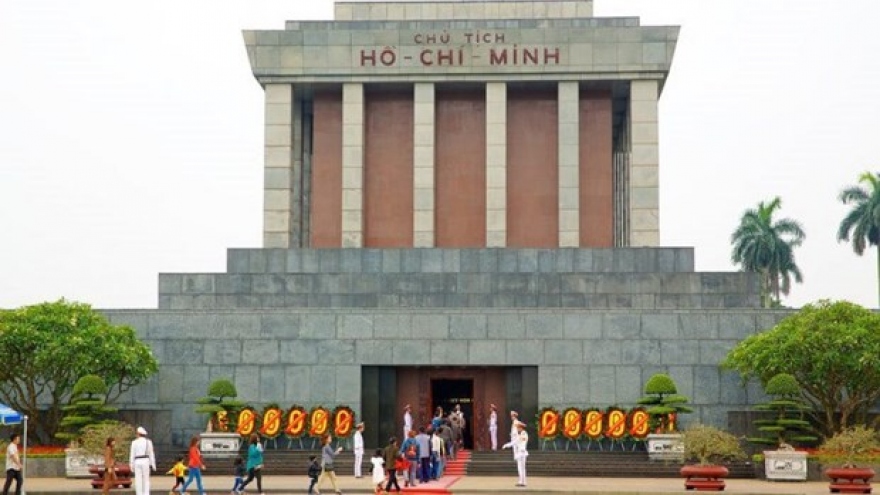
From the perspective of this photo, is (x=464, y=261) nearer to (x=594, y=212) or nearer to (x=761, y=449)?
(x=594, y=212)

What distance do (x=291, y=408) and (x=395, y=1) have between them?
62.9 feet

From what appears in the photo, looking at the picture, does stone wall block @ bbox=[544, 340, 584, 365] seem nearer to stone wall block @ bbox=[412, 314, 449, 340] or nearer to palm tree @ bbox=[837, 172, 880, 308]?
stone wall block @ bbox=[412, 314, 449, 340]

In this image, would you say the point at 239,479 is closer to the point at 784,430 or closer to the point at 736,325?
the point at 784,430

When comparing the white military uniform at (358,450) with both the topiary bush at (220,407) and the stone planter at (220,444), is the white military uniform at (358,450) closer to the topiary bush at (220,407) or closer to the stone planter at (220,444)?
the stone planter at (220,444)

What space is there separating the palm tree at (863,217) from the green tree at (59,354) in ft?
196

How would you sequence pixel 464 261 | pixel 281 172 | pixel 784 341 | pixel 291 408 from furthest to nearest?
pixel 281 172 < pixel 464 261 < pixel 291 408 < pixel 784 341

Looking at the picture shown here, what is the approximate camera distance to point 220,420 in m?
42.1

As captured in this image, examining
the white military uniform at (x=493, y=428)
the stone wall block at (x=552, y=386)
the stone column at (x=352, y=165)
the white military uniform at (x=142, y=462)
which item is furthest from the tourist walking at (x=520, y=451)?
the stone column at (x=352, y=165)

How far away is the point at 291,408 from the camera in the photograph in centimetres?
4328

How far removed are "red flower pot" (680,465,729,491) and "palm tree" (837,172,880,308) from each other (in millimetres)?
58581

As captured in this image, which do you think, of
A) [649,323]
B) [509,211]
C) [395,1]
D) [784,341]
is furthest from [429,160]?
[784,341]

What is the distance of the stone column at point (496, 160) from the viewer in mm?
51531

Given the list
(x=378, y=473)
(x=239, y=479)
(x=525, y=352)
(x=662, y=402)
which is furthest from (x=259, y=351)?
(x=662, y=402)

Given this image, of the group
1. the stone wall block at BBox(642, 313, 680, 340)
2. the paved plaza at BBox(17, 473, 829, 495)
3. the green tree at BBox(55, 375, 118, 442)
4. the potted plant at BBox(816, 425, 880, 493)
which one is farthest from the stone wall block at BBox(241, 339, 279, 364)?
the potted plant at BBox(816, 425, 880, 493)
